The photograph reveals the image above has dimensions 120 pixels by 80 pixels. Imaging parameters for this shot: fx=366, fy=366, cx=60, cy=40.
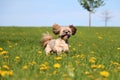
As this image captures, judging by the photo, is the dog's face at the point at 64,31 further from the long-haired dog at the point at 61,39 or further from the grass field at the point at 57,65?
the grass field at the point at 57,65

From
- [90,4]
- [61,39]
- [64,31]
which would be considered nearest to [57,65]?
[64,31]

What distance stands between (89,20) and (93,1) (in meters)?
4.40

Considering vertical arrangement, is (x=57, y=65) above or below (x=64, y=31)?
below

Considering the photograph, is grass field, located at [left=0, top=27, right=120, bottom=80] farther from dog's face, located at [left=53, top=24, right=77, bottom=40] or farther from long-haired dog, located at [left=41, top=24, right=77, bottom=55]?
dog's face, located at [left=53, top=24, right=77, bottom=40]

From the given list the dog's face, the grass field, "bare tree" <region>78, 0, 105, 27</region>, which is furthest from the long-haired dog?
"bare tree" <region>78, 0, 105, 27</region>

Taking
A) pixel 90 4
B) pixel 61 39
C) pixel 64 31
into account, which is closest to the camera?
pixel 64 31

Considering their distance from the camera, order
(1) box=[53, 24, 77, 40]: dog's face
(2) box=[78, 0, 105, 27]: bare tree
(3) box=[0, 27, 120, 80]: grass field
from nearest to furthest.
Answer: (3) box=[0, 27, 120, 80]: grass field, (1) box=[53, 24, 77, 40]: dog's face, (2) box=[78, 0, 105, 27]: bare tree

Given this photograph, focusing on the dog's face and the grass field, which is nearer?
the grass field

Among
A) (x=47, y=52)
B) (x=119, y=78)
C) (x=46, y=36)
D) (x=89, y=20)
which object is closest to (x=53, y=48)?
(x=47, y=52)

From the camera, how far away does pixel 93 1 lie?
65250 mm

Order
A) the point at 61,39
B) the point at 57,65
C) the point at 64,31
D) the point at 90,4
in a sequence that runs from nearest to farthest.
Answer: the point at 57,65 < the point at 64,31 < the point at 61,39 < the point at 90,4

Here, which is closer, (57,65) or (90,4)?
(57,65)

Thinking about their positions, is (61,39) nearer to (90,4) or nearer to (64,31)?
(64,31)

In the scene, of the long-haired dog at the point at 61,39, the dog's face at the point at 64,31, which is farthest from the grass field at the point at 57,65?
the dog's face at the point at 64,31
